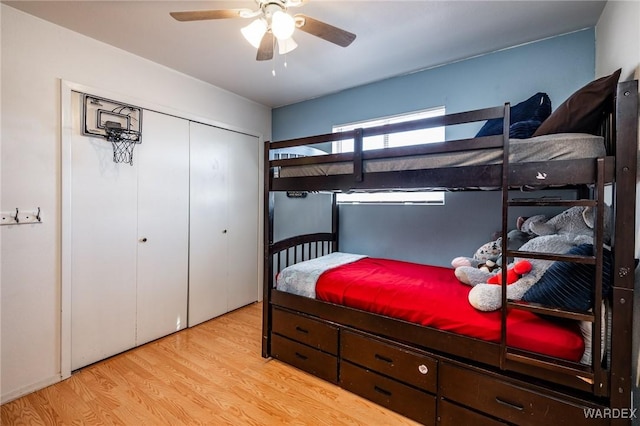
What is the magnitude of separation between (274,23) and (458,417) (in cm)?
227

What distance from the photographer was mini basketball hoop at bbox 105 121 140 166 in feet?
7.57

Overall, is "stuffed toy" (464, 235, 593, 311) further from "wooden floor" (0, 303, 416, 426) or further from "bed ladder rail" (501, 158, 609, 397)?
"wooden floor" (0, 303, 416, 426)

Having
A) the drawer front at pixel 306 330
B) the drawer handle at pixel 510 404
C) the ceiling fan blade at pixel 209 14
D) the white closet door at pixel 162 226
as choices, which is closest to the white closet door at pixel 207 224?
the white closet door at pixel 162 226

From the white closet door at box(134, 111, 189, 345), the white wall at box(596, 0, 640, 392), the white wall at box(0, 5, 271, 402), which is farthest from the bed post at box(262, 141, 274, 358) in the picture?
the white wall at box(596, 0, 640, 392)

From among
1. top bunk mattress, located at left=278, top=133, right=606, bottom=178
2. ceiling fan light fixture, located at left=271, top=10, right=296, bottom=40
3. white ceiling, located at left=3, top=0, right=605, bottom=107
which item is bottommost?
top bunk mattress, located at left=278, top=133, right=606, bottom=178

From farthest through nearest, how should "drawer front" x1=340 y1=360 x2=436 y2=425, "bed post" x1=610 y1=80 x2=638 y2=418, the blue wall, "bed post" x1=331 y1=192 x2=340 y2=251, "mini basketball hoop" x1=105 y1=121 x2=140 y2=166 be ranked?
"bed post" x1=331 y1=192 x2=340 y2=251, "mini basketball hoop" x1=105 y1=121 x2=140 y2=166, the blue wall, "drawer front" x1=340 y1=360 x2=436 y2=425, "bed post" x1=610 y1=80 x2=638 y2=418

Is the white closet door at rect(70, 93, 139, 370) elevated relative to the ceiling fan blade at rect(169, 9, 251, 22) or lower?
lower

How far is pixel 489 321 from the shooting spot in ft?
4.83

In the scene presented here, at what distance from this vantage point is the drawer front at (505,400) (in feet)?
4.23

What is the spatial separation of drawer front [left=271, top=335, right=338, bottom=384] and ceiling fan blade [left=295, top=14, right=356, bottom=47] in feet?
6.72

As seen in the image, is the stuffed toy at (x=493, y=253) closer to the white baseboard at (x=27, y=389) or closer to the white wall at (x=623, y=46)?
the white wall at (x=623, y=46)

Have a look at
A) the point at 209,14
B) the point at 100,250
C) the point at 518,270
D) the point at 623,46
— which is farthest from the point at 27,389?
the point at 623,46

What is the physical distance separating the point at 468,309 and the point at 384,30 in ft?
6.45

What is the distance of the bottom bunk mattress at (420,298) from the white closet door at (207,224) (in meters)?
1.17
